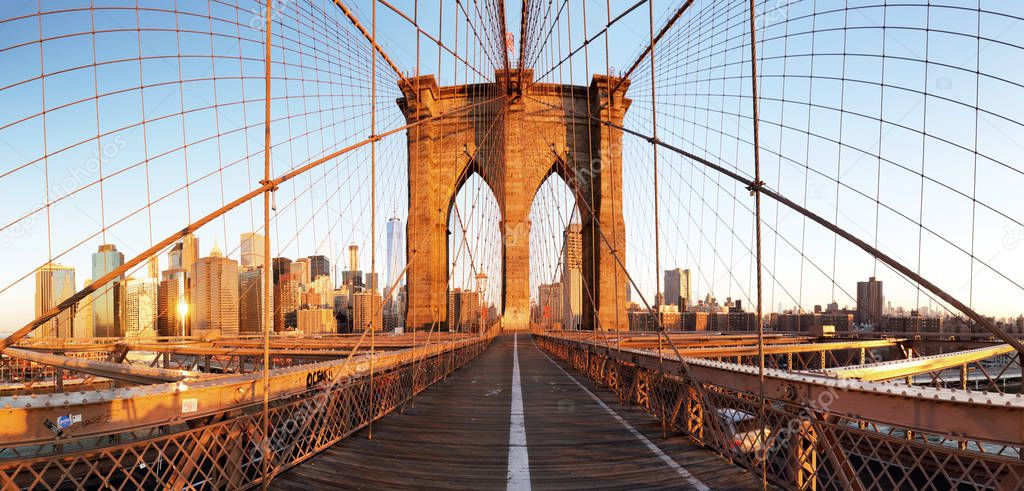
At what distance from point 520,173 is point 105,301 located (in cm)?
2358

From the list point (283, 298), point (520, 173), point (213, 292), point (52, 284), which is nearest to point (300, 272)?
point (283, 298)

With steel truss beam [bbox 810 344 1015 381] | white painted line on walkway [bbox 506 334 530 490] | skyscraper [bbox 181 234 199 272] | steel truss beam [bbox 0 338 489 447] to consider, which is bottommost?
white painted line on walkway [bbox 506 334 530 490]

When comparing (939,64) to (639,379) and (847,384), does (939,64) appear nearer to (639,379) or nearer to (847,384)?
(639,379)

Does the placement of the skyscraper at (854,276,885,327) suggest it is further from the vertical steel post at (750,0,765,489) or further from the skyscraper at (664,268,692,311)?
the skyscraper at (664,268,692,311)

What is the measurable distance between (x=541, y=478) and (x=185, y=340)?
563 inches

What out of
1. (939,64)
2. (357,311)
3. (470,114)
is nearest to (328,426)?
(939,64)

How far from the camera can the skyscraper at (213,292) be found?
576 inches

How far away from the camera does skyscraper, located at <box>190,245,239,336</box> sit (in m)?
14.6

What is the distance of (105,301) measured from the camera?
13.6m

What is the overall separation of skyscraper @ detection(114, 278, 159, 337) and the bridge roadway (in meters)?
12.1

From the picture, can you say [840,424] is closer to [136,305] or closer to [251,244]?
[251,244]

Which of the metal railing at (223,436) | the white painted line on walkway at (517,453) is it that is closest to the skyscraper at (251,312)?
the white painted line on walkway at (517,453)

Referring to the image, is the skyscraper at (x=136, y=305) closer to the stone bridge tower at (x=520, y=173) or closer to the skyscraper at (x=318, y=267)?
the skyscraper at (x=318, y=267)

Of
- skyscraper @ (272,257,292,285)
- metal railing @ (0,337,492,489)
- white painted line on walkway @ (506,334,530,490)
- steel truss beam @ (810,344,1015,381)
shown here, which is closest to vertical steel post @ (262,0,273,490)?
metal railing @ (0,337,492,489)
